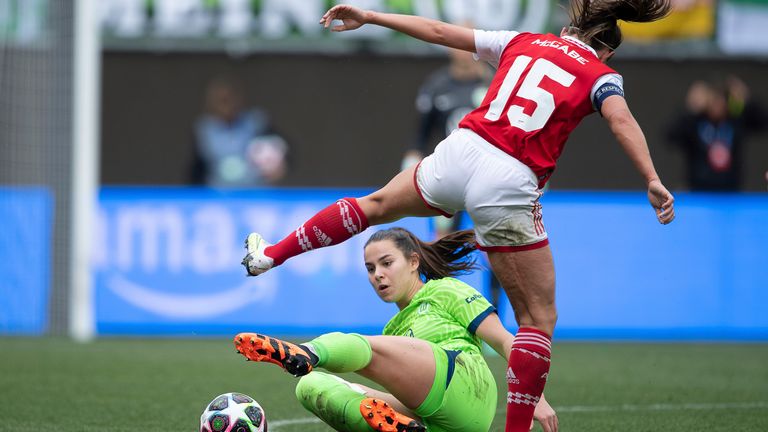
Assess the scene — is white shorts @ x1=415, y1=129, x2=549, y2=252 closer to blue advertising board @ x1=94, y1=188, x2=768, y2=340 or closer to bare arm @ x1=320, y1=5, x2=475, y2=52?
bare arm @ x1=320, y1=5, x2=475, y2=52

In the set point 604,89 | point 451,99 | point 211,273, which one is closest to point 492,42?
point 604,89

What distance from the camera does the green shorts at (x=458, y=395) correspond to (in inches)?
175

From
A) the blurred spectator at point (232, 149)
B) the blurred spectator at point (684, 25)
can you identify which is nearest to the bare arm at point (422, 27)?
the blurred spectator at point (232, 149)

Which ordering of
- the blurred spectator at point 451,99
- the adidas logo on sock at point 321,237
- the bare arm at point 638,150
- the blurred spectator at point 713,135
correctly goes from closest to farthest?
1. the bare arm at point 638,150
2. the adidas logo on sock at point 321,237
3. the blurred spectator at point 451,99
4. the blurred spectator at point 713,135

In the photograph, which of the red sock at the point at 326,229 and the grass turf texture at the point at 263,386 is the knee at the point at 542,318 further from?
the grass turf texture at the point at 263,386

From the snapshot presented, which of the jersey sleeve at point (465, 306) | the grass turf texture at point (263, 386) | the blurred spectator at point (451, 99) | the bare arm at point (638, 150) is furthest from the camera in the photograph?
the blurred spectator at point (451, 99)

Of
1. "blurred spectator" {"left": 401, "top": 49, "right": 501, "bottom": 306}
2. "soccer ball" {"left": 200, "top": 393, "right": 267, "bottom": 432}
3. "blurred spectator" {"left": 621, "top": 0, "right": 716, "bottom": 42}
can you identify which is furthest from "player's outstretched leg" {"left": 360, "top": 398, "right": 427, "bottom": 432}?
"blurred spectator" {"left": 621, "top": 0, "right": 716, "bottom": 42}

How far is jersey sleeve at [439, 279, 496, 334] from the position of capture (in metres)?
4.77

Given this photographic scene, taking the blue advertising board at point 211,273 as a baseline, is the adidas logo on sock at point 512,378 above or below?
above

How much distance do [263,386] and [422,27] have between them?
3141 mm

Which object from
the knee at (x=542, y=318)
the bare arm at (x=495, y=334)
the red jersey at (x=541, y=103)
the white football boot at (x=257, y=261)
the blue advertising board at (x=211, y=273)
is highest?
the red jersey at (x=541, y=103)

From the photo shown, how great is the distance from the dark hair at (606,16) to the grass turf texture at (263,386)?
187 centimetres

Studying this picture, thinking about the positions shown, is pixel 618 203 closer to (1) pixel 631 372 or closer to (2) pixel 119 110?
(1) pixel 631 372

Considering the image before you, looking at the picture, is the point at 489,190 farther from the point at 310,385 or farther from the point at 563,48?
the point at 310,385
